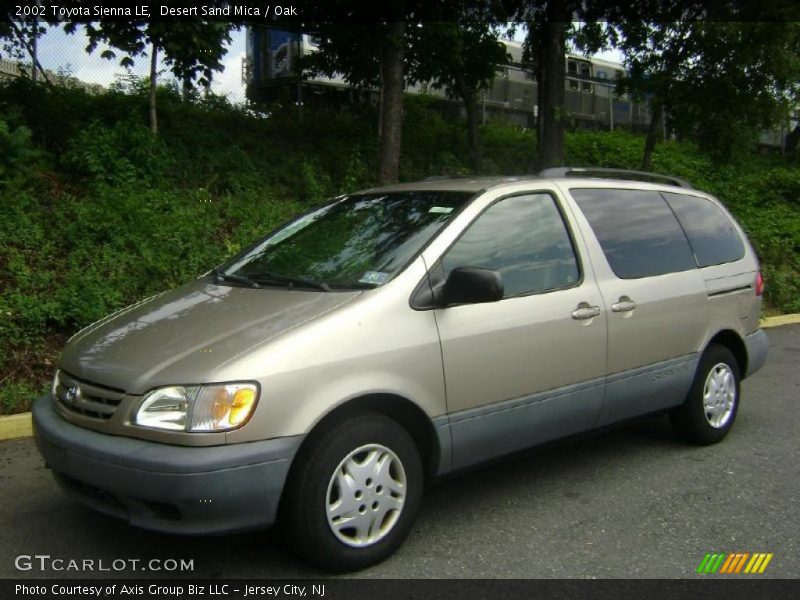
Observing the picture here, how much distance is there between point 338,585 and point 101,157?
7.67m

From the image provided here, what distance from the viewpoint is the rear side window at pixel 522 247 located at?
13.7 ft

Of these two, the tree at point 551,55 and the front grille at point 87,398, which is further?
the tree at point 551,55

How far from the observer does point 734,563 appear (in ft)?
12.2

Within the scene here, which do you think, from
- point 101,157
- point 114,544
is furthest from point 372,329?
point 101,157

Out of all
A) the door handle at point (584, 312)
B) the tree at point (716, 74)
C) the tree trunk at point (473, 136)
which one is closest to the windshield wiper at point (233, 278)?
the door handle at point (584, 312)

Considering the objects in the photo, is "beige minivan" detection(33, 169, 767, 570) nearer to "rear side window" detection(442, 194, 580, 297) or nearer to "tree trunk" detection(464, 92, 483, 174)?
"rear side window" detection(442, 194, 580, 297)

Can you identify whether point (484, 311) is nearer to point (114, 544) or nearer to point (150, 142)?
point (114, 544)

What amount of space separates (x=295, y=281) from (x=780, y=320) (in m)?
8.76

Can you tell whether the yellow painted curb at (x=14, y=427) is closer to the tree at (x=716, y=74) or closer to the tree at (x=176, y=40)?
the tree at (x=176, y=40)

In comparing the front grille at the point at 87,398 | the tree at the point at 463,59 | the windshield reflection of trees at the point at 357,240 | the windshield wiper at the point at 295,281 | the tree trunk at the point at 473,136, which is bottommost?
the front grille at the point at 87,398

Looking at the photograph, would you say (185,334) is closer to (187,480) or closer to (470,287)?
(187,480)

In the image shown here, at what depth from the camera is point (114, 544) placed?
388 centimetres

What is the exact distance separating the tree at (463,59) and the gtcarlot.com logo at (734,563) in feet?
30.3

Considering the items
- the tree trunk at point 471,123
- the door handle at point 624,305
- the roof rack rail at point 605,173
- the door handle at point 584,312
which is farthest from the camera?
the tree trunk at point 471,123
